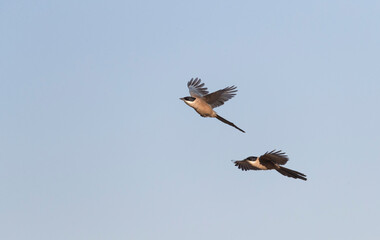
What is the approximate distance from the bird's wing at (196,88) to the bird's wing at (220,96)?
1.05 meters

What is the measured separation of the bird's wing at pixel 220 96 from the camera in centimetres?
2524

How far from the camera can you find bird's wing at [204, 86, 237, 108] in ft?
82.8

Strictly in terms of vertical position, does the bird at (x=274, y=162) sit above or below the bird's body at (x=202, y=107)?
below

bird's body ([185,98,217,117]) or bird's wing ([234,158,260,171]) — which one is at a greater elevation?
bird's body ([185,98,217,117])

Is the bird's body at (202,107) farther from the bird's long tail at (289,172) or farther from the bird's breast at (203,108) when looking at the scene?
the bird's long tail at (289,172)

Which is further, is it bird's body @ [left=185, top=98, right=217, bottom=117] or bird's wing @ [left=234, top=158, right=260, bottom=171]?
bird's wing @ [left=234, top=158, right=260, bottom=171]

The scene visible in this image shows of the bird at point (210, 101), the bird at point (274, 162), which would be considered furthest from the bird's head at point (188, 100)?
the bird at point (274, 162)

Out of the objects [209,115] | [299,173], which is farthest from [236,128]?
[299,173]

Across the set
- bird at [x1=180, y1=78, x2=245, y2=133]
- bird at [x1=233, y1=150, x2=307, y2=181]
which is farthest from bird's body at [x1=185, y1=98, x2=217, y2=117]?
bird at [x1=233, y1=150, x2=307, y2=181]

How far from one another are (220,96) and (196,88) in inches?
77.0

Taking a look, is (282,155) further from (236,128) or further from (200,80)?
(200,80)

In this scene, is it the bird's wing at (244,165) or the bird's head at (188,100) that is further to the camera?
the bird's wing at (244,165)

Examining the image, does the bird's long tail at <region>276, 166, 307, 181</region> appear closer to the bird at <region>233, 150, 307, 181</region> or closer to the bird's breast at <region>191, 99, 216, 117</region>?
the bird at <region>233, 150, 307, 181</region>

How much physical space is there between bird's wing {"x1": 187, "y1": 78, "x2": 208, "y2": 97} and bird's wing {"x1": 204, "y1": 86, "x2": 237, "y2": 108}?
1.05 meters
